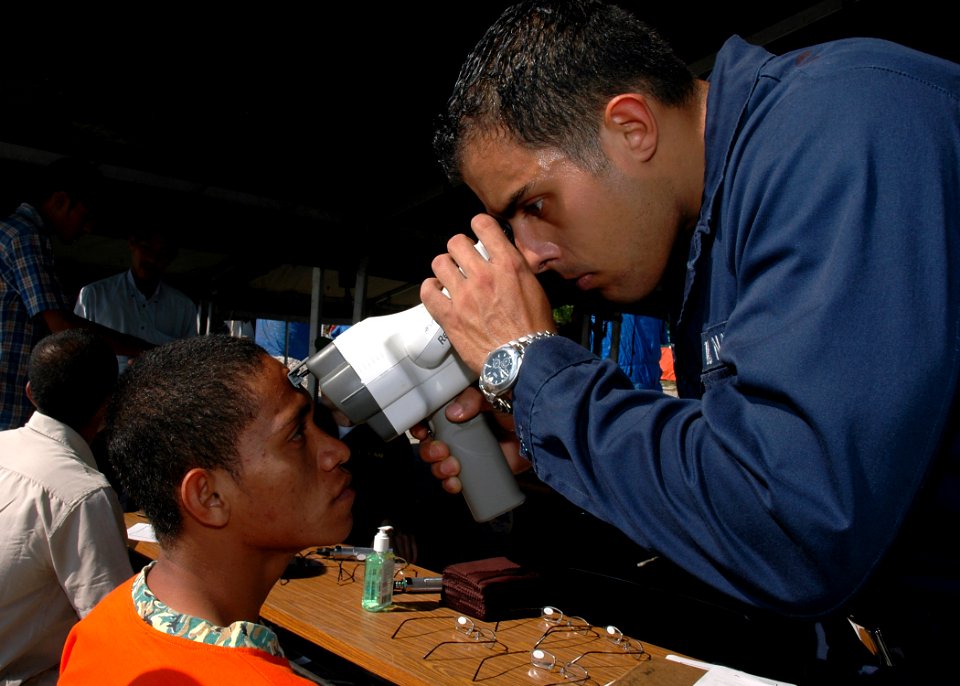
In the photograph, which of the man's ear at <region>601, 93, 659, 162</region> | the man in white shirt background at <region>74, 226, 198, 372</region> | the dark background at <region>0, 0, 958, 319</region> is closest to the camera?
the man's ear at <region>601, 93, 659, 162</region>

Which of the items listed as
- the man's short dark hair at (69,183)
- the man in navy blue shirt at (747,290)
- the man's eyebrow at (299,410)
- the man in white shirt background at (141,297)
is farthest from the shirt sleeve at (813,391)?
the man in white shirt background at (141,297)

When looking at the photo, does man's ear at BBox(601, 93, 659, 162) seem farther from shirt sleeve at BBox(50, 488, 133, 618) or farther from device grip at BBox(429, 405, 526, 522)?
shirt sleeve at BBox(50, 488, 133, 618)

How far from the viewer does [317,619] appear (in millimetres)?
2012

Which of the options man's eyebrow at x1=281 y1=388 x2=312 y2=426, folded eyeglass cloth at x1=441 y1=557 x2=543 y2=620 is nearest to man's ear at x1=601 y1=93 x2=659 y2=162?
man's eyebrow at x1=281 y1=388 x2=312 y2=426

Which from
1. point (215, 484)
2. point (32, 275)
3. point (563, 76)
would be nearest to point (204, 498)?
point (215, 484)

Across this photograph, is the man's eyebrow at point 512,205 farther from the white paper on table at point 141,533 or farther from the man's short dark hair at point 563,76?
the white paper on table at point 141,533

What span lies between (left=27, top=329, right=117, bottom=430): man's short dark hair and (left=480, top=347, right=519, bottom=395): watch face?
6.13ft

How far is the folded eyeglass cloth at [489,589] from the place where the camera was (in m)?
2.07

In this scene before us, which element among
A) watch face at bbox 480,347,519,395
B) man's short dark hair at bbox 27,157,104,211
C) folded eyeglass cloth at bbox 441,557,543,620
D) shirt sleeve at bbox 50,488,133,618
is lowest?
folded eyeglass cloth at bbox 441,557,543,620

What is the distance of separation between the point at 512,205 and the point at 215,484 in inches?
35.1

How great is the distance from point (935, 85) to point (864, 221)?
0.86 ft

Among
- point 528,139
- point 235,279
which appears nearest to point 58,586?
point 528,139

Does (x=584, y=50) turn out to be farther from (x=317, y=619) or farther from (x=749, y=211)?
(x=317, y=619)

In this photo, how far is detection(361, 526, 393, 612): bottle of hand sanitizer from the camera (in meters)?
2.12
